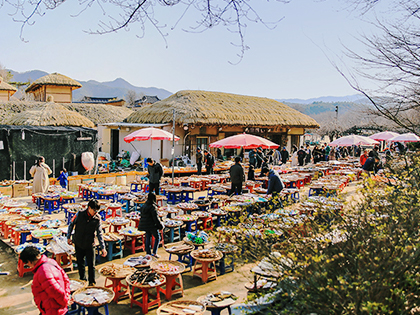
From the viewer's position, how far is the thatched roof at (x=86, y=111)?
2238 cm

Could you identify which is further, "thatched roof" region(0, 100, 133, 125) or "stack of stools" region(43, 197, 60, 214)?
"thatched roof" region(0, 100, 133, 125)

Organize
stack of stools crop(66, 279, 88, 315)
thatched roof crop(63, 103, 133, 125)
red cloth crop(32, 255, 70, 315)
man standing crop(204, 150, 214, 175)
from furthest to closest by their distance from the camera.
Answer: thatched roof crop(63, 103, 133, 125) → man standing crop(204, 150, 214, 175) → stack of stools crop(66, 279, 88, 315) → red cloth crop(32, 255, 70, 315)

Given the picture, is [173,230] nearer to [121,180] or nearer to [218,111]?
[121,180]

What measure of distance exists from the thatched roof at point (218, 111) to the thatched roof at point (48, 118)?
14.6 ft

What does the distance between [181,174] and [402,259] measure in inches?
502

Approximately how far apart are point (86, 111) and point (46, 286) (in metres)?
22.6

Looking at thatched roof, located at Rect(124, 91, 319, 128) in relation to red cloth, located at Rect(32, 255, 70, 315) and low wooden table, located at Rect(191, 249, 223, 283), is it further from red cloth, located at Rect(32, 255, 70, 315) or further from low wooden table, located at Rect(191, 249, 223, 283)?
red cloth, located at Rect(32, 255, 70, 315)

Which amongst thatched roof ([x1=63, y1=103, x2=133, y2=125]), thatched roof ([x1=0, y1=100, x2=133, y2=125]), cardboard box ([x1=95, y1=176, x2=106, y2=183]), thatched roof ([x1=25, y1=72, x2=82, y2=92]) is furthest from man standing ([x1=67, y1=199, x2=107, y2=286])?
thatched roof ([x1=25, y1=72, x2=82, y2=92])

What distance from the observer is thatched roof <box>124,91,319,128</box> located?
18812 millimetres

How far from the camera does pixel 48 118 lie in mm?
15867

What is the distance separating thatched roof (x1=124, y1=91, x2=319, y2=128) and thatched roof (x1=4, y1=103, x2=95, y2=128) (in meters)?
4.44

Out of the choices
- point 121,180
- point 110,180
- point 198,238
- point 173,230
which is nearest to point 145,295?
point 198,238

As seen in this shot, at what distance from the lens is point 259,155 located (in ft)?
53.0

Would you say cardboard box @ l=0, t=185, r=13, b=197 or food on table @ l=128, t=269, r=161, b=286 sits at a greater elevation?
cardboard box @ l=0, t=185, r=13, b=197
